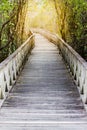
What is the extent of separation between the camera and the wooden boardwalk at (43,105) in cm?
614

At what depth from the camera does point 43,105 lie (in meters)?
7.72

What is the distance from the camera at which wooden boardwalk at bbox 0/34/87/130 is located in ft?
20.1

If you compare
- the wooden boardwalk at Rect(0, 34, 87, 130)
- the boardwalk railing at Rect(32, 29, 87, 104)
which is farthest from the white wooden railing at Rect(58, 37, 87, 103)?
the wooden boardwalk at Rect(0, 34, 87, 130)

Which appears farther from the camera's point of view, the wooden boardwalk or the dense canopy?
the dense canopy

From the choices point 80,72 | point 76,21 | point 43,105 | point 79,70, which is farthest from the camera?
point 76,21

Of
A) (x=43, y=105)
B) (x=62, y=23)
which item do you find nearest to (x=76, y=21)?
(x=62, y=23)

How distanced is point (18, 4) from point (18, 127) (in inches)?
486

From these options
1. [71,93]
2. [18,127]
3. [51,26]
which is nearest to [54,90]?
[71,93]

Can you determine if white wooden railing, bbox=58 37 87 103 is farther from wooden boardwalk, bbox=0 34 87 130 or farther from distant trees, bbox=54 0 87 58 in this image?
distant trees, bbox=54 0 87 58

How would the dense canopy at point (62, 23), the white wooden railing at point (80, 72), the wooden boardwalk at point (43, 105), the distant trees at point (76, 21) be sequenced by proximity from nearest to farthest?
the wooden boardwalk at point (43, 105), the white wooden railing at point (80, 72), the dense canopy at point (62, 23), the distant trees at point (76, 21)

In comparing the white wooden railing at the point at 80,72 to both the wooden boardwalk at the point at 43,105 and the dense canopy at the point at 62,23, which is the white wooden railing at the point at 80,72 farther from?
the dense canopy at the point at 62,23

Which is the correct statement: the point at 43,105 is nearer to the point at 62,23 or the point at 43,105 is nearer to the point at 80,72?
the point at 80,72

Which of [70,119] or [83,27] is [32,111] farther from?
[83,27]

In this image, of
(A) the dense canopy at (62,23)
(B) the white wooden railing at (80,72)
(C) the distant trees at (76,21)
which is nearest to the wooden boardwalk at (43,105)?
(B) the white wooden railing at (80,72)
